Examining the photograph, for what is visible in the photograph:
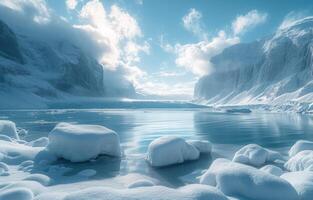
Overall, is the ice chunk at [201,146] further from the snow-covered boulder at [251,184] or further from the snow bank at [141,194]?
the snow bank at [141,194]

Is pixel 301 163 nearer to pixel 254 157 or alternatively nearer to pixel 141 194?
pixel 254 157

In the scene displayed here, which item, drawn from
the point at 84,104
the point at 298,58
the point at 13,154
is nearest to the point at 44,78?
the point at 84,104

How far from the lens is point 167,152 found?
14234 mm

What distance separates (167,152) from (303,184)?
264 inches

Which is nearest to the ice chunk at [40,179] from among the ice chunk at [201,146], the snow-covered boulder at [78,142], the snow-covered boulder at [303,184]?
the snow-covered boulder at [78,142]

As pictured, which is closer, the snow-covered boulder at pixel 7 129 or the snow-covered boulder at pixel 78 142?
the snow-covered boulder at pixel 78 142

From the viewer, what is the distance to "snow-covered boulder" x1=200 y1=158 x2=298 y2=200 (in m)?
8.18

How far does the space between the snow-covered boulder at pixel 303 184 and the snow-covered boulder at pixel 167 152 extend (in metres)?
5.81

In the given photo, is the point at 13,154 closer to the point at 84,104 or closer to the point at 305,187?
the point at 305,187

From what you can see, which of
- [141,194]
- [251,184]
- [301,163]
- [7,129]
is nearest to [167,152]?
[301,163]

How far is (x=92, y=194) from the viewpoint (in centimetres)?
643

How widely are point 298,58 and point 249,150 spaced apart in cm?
18097

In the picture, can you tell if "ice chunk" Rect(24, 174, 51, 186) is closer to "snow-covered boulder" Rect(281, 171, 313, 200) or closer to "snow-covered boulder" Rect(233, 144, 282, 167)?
"snow-covered boulder" Rect(281, 171, 313, 200)

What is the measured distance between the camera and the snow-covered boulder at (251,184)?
8.18 m
